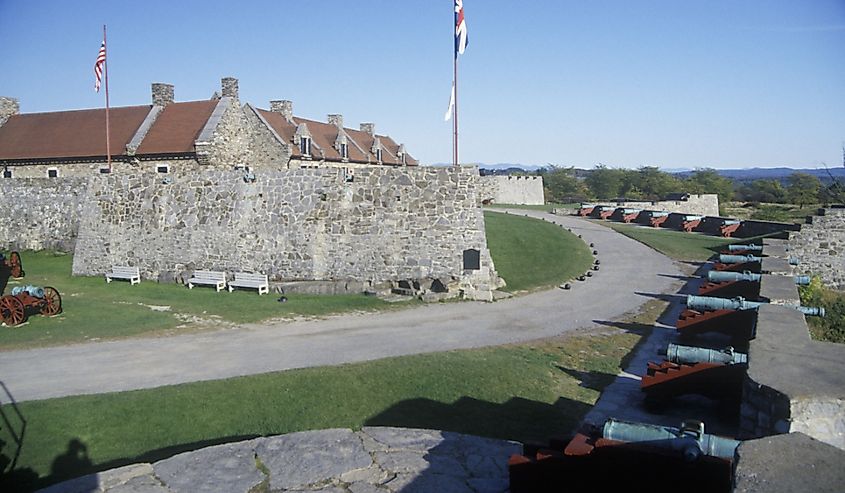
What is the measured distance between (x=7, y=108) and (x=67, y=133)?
580 cm

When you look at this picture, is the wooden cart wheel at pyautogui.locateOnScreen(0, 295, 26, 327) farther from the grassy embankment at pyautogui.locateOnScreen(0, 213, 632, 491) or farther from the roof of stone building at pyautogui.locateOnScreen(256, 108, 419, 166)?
the roof of stone building at pyautogui.locateOnScreen(256, 108, 419, 166)

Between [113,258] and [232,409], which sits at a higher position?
[113,258]

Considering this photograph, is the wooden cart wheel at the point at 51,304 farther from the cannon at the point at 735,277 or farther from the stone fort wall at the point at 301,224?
the cannon at the point at 735,277

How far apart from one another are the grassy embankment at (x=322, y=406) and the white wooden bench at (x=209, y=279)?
844cm

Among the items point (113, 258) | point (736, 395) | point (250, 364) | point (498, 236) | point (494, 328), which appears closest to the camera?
point (736, 395)

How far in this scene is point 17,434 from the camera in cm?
701

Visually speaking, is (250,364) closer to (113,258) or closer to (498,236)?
(113,258)

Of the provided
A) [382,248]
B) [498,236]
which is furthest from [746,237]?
[382,248]

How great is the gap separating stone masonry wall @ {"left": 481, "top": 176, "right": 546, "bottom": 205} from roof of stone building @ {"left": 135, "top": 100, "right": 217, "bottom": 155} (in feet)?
75.7

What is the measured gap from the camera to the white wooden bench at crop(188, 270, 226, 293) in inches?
667

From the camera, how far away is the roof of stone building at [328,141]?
3400cm

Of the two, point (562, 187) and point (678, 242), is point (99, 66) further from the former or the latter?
point (562, 187)

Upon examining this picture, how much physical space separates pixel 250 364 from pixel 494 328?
201 inches

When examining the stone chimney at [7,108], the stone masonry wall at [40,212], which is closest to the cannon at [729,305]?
the stone masonry wall at [40,212]
